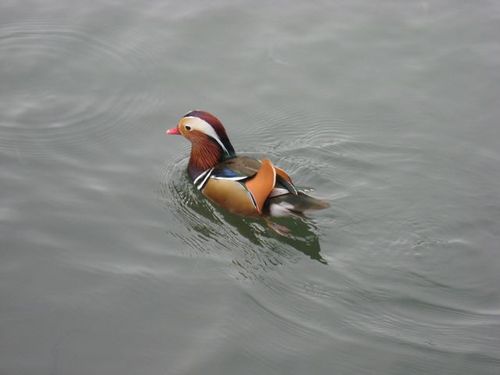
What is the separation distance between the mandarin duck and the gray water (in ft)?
0.51

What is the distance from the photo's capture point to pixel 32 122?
7160mm

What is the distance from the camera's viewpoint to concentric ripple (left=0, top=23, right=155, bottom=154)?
23.3 ft

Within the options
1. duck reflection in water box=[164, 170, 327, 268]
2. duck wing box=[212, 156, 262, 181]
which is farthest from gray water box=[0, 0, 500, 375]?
duck wing box=[212, 156, 262, 181]

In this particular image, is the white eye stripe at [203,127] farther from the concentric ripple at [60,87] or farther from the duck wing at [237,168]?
the concentric ripple at [60,87]

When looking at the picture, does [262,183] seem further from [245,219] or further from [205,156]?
[205,156]

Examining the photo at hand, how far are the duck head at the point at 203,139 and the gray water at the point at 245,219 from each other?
19cm

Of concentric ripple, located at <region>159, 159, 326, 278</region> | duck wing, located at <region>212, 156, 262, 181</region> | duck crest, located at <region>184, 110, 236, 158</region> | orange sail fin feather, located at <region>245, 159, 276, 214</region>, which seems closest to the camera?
concentric ripple, located at <region>159, 159, 326, 278</region>

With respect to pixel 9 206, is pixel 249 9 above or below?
above

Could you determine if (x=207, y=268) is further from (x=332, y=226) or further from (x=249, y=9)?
(x=249, y=9)

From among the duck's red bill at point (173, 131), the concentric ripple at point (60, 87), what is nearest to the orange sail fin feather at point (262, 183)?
the duck's red bill at point (173, 131)

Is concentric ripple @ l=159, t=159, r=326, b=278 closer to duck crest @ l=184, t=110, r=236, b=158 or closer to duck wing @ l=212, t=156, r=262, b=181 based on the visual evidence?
duck wing @ l=212, t=156, r=262, b=181

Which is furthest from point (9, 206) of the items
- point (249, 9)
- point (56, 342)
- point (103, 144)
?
point (249, 9)

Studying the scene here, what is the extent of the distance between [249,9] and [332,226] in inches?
128

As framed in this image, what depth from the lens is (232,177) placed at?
6.73m
